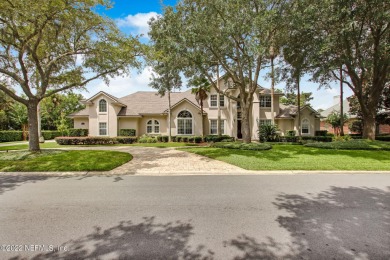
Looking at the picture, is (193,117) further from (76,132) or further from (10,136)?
(10,136)

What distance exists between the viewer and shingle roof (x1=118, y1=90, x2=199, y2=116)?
25406mm

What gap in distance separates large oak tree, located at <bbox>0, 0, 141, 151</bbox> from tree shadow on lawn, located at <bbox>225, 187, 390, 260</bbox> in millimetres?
12621

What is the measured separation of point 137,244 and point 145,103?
25.3m

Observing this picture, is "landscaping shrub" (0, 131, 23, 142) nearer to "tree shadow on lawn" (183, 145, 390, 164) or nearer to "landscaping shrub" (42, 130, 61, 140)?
"landscaping shrub" (42, 130, 61, 140)

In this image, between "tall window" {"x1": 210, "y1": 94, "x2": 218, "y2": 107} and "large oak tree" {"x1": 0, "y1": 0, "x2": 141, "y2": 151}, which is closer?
"large oak tree" {"x1": 0, "y1": 0, "x2": 141, "y2": 151}

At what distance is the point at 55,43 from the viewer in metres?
13.0

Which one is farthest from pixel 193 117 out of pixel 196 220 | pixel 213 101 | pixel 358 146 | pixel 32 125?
pixel 196 220

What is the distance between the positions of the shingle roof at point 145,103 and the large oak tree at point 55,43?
1065 cm

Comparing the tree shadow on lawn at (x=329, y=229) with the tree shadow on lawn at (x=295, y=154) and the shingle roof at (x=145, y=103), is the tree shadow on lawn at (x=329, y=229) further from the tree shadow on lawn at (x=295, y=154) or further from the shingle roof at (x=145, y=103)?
the shingle roof at (x=145, y=103)

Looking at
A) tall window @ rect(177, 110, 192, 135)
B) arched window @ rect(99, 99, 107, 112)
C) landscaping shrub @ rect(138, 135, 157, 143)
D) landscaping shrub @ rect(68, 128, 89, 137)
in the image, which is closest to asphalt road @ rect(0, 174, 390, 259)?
landscaping shrub @ rect(138, 135, 157, 143)

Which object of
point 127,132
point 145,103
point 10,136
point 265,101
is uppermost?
point 145,103

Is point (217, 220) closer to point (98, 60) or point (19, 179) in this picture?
point (19, 179)

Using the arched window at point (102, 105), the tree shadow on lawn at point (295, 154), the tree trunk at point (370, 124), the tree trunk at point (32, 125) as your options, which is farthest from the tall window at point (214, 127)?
the tree trunk at point (32, 125)

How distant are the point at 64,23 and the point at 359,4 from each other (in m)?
18.8
